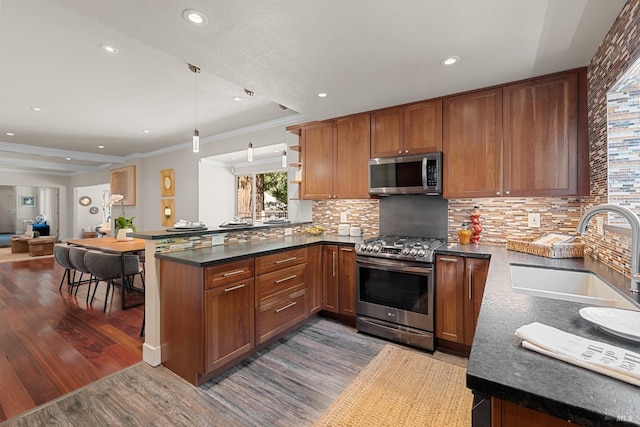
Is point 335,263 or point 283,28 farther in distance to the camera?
point 335,263

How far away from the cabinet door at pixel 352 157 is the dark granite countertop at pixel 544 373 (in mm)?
2334

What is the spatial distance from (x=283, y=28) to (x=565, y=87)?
234cm

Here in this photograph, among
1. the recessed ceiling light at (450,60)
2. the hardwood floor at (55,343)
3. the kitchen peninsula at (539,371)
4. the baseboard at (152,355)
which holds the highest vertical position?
the recessed ceiling light at (450,60)

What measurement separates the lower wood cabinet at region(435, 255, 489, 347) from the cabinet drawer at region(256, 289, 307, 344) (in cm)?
133

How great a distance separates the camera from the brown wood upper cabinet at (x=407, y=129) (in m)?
2.89

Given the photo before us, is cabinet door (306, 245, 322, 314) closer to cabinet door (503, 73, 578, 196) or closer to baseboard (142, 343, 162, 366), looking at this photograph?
baseboard (142, 343, 162, 366)

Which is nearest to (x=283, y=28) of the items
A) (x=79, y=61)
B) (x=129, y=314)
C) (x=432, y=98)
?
(x=432, y=98)

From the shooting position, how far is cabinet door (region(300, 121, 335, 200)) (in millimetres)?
3580

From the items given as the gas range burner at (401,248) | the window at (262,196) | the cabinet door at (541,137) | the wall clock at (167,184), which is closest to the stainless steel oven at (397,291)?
the gas range burner at (401,248)

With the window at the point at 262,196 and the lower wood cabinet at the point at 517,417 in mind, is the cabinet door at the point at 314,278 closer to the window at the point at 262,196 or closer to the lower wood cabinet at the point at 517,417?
the window at the point at 262,196

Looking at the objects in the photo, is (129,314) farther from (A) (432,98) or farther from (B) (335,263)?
(A) (432,98)

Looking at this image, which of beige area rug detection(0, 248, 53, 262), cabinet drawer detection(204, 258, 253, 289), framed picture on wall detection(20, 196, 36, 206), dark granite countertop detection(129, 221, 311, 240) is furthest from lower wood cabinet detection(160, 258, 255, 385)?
framed picture on wall detection(20, 196, 36, 206)

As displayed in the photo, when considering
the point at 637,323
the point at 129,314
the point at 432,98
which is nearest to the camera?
the point at 637,323

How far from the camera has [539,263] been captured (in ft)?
6.52
